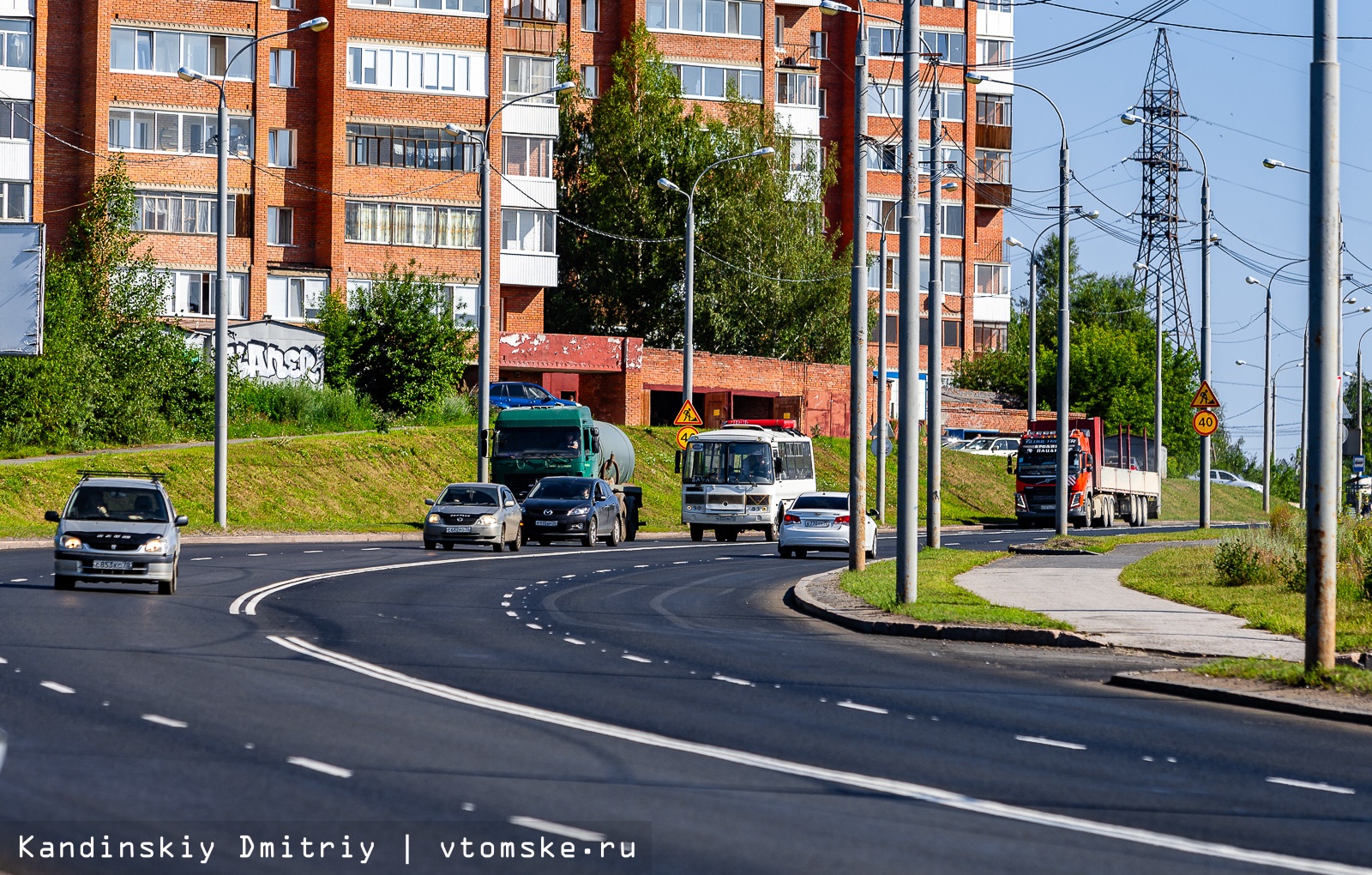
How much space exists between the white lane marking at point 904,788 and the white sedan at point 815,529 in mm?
24141

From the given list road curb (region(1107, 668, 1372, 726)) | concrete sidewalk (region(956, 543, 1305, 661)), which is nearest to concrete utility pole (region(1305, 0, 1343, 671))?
road curb (region(1107, 668, 1372, 726))

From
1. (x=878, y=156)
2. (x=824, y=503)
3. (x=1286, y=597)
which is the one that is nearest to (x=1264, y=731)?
(x=1286, y=597)

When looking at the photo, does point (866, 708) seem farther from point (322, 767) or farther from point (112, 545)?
point (112, 545)

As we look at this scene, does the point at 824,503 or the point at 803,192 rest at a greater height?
the point at 803,192

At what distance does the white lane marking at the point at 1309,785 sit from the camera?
10070 mm

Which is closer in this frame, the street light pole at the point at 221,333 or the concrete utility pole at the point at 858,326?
the concrete utility pole at the point at 858,326

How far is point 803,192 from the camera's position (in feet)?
251

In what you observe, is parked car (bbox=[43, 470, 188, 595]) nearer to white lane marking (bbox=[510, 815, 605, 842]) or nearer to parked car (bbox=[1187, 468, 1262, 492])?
white lane marking (bbox=[510, 815, 605, 842])

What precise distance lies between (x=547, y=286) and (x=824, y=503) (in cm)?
3406

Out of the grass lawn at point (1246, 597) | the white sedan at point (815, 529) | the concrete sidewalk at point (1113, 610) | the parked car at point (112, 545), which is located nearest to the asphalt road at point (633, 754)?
the concrete sidewalk at point (1113, 610)

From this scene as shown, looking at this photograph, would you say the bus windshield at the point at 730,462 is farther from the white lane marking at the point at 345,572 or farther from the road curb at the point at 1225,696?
the road curb at the point at 1225,696

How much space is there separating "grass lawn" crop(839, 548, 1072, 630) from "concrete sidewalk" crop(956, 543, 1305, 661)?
31 centimetres

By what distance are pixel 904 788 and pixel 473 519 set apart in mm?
28533

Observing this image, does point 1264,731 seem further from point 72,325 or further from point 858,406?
point 72,325
